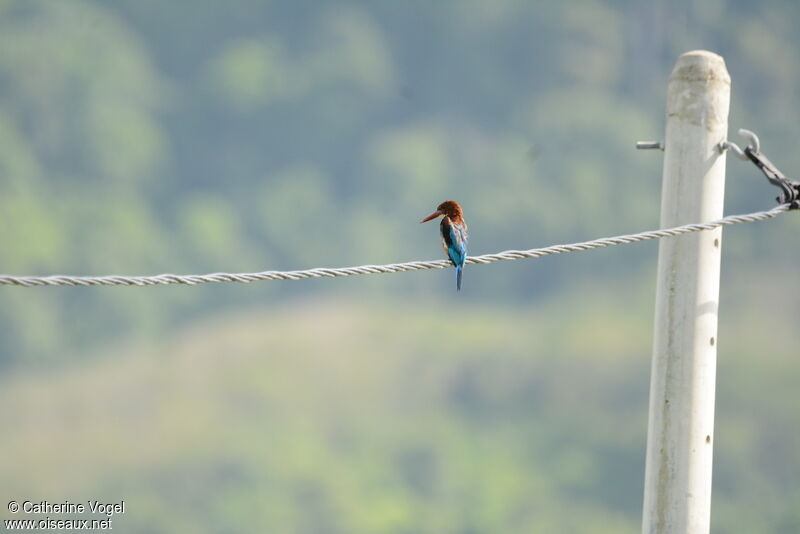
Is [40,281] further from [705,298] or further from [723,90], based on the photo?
[723,90]

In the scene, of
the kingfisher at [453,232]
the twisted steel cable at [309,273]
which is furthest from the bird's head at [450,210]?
the twisted steel cable at [309,273]

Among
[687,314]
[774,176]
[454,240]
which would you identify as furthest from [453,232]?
[687,314]

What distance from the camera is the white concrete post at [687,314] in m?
4.32

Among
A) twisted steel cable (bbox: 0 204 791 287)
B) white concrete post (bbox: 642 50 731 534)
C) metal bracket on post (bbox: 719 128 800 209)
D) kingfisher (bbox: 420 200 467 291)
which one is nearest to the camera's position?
twisted steel cable (bbox: 0 204 791 287)

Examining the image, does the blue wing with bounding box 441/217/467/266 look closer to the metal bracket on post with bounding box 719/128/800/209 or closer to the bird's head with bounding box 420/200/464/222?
the bird's head with bounding box 420/200/464/222

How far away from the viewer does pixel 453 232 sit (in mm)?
6688

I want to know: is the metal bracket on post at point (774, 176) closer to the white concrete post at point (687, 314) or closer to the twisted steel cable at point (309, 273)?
the twisted steel cable at point (309, 273)

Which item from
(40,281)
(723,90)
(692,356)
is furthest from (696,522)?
(40,281)

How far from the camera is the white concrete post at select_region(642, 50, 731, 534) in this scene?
4.32 metres

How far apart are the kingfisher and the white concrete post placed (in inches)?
76.9

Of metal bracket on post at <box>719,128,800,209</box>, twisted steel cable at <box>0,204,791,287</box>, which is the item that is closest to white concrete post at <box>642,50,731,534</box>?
twisted steel cable at <box>0,204,791,287</box>

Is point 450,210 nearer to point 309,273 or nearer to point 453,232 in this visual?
point 453,232

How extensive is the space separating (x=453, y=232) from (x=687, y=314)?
2.50 m

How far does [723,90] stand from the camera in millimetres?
4539
